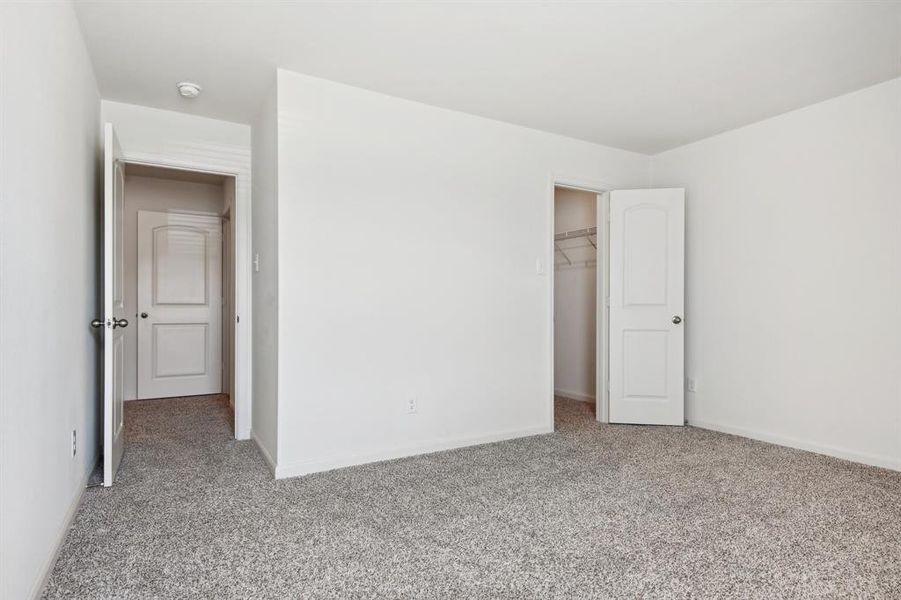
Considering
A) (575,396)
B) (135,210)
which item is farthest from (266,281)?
(575,396)

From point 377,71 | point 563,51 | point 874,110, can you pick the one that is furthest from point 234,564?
point 874,110

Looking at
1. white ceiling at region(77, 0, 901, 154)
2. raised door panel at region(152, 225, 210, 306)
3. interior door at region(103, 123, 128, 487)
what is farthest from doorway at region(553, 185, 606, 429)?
raised door panel at region(152, 225, 210, 306)

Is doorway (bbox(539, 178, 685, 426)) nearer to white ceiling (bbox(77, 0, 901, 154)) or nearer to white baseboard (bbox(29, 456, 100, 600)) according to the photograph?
white ceiling (bbox(77, 0, 901, 154))

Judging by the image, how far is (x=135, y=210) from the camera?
5219mm

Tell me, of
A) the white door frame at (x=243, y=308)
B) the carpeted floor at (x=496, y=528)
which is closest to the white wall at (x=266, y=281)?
the white door frame at (x=243, y=308)

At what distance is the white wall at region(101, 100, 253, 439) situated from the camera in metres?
3.46

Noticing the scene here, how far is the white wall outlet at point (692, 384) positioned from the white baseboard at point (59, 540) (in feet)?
13.8

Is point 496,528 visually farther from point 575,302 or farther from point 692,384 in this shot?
point 575,302

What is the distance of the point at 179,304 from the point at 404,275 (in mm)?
3252

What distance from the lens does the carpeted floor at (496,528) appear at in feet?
5.95

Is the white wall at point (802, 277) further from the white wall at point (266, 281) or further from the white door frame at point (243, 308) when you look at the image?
the white door frame at point (243, 308)

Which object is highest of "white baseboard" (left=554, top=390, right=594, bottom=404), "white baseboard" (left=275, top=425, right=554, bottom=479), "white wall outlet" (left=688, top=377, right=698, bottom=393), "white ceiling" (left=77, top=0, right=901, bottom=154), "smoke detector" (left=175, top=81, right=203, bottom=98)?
"white ceiling" (left=77, top=0, right=901, bottom=154)

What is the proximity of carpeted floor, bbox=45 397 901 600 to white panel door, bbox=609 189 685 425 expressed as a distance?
2.73ft

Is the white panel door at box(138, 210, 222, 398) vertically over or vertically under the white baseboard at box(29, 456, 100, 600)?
over
